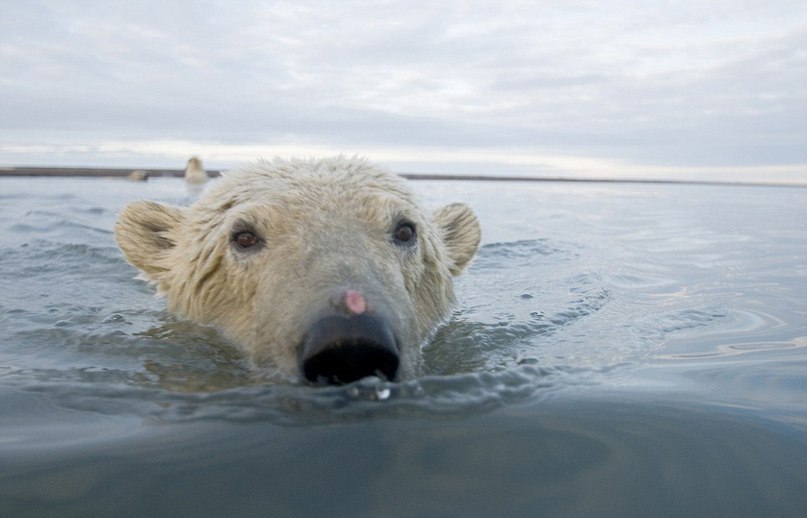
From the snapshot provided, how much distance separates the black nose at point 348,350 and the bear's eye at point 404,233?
1593 millimetres

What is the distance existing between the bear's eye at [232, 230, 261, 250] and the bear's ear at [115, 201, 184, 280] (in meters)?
1.56

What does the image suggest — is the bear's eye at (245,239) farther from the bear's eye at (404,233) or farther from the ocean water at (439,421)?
the bear's eye at (404,233)

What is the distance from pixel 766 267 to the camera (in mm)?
9023

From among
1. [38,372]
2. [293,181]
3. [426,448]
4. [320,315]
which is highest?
[293,181]

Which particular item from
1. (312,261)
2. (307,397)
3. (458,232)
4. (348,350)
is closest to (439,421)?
(348,350)

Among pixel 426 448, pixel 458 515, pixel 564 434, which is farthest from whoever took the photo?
pixel 564 434

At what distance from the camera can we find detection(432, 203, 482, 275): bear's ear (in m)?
6.37

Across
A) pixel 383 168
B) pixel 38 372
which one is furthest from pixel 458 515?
pixel 383 168

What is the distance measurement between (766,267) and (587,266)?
2311 millimetres

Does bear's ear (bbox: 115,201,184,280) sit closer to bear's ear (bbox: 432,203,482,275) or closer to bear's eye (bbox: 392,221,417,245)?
bear's eye (bbox: 392,221,417,245)

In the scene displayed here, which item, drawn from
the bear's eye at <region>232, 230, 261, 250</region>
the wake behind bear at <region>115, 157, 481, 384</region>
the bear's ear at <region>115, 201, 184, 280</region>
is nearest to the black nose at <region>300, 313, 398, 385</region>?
the wake behind bear at <region>115, 157, 481, 384</region>

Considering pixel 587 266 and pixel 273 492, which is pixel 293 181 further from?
pixel 587 266

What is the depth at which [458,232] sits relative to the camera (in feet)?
21.4

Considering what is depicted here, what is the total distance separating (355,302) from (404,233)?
1707 mm
